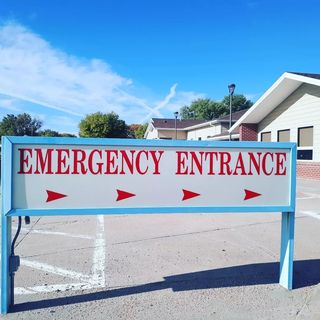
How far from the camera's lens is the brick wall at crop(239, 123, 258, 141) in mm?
21031

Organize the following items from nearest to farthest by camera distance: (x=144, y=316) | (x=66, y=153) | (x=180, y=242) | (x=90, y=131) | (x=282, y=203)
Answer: (x=144, y=316) < (x=66, y=153) < (x=282, y=203) < (x=180, y=242) < (x=90, y=131)

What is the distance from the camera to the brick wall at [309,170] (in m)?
15.6

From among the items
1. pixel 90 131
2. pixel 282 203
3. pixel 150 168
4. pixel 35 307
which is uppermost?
pixel 90 131

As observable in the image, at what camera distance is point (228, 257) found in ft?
15.7

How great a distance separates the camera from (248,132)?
21109 millimetres

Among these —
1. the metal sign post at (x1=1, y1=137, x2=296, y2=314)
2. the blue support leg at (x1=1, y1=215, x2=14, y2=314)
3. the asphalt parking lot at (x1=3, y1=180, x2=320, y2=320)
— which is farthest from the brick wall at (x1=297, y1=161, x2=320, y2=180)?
the blue support leg at (x1=1, y1=215, x2=14, y2=314)

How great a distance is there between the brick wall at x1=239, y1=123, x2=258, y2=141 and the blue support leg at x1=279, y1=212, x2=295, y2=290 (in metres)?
17.7

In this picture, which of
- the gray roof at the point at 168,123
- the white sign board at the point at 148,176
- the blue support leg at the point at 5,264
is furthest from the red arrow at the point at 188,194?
the gray roof at the point at 168,123

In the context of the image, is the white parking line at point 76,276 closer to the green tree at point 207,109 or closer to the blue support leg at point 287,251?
the blue support leg at point 287,251

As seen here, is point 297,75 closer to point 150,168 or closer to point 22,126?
point 150,168

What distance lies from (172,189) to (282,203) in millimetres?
1232

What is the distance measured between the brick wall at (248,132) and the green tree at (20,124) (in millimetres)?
62690

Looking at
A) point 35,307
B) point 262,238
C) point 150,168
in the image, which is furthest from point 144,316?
point 262,238

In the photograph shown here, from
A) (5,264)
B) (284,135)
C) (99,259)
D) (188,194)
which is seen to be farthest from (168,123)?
(5,264)
